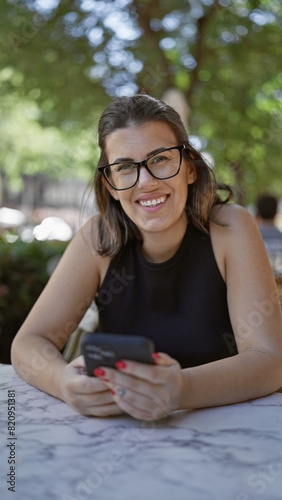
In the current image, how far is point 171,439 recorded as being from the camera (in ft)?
3.89

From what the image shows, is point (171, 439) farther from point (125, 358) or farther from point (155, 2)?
point (155, 2)

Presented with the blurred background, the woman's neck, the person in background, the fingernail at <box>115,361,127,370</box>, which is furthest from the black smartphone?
the person in background

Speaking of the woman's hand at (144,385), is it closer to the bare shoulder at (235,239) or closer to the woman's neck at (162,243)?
the bare shoulder at (235,239)

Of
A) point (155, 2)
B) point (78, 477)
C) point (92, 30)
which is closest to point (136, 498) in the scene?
point (78, 477)

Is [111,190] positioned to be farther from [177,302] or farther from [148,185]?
[177,302]

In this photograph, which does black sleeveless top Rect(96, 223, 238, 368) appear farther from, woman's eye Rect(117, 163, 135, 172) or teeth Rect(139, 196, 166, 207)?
woman's eye Rect(117, 163, 135, 172)

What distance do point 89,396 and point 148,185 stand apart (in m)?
0.83

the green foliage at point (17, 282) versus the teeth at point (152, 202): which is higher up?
the teeth at point (152, 202)

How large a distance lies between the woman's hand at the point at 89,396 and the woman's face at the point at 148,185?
2.49 feet

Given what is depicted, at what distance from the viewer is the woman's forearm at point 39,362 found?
153 centimetres

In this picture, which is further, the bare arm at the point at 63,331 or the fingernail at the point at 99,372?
the bare arm at the point at 63,331

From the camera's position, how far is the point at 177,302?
2020 millimetres

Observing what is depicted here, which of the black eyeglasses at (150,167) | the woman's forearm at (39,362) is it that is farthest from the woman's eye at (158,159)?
the woman's forearm at (39,362)

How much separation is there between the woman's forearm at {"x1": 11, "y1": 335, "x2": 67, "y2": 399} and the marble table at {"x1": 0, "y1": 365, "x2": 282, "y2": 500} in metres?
0.11
